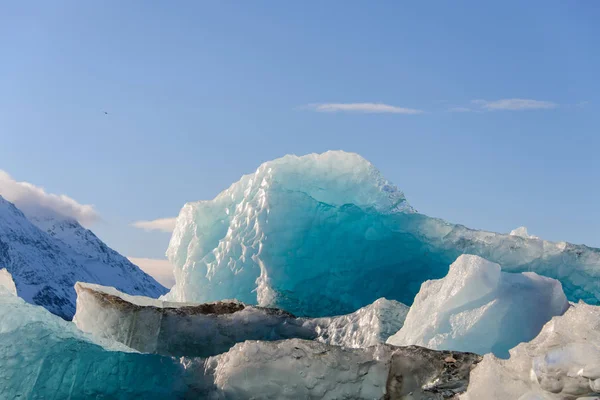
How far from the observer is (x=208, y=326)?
308 inches

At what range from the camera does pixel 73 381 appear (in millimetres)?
6266

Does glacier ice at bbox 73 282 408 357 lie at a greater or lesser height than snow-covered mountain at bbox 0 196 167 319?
lesser

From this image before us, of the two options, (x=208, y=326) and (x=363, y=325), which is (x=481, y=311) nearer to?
(x=363, y=325)

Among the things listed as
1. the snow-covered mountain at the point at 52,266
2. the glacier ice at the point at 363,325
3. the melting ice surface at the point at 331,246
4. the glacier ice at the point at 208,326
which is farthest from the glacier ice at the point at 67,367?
the snow-covered mountain at the point at 52,266

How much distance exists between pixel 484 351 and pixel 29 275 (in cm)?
15908

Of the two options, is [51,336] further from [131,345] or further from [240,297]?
[240,297]

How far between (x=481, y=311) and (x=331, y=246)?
4130 millimetres

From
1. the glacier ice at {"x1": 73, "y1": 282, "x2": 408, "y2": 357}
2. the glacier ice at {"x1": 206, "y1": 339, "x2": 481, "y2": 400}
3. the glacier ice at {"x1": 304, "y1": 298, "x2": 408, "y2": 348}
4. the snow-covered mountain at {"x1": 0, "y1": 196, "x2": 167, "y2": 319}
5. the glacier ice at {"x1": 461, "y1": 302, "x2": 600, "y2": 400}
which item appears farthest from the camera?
the snow-covered mountain at {"x1": 0, "y1": 196, "x2": 167, "y2": 319}

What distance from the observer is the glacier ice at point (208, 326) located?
779 cm

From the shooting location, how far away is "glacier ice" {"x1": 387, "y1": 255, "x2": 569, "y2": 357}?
22.2ft

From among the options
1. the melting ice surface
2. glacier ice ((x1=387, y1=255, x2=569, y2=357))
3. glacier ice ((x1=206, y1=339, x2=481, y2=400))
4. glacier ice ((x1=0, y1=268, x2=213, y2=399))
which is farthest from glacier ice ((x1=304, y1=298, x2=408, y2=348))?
the melting ice surface

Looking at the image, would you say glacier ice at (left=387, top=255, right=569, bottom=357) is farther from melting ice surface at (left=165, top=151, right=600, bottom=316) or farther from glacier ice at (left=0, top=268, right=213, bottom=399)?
melting ice surface at (left=165, top=151, right=600, bottom=316)

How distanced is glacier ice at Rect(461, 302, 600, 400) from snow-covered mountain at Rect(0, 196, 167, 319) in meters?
140

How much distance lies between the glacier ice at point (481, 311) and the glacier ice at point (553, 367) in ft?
5.78
